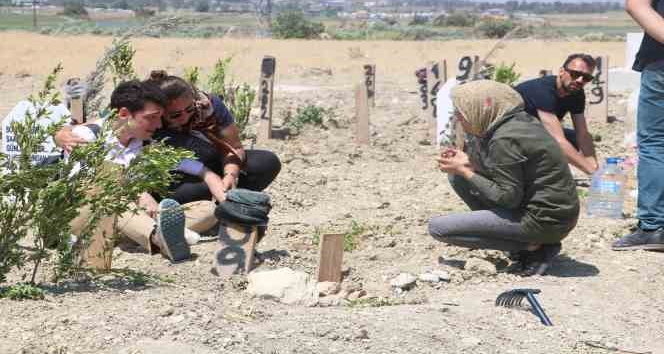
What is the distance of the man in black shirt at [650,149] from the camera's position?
19.7 ft

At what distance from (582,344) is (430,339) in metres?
0.70

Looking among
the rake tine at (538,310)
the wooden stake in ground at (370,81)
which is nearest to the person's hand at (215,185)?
the rake tine at (538,310)

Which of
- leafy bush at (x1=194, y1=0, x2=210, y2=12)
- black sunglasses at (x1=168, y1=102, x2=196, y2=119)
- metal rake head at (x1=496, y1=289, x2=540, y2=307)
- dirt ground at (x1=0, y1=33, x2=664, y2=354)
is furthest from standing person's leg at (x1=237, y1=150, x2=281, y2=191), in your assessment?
leafy bush at (x1=194, y1=0, x2=210, y2=12)

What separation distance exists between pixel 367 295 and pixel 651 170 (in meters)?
1.91

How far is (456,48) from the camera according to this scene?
28.3 metres

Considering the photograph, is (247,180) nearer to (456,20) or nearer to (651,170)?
(651,170)

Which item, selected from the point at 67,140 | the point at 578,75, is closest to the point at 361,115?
the point at 578,75

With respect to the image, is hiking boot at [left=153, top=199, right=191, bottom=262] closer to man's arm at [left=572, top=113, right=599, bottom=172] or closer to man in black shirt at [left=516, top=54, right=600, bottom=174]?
man in black shirt at [left=516, top=54, right=600, bottom=174]

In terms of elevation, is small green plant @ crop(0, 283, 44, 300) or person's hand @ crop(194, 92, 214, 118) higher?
person's hand @ crop(194, 92, 214, 118)

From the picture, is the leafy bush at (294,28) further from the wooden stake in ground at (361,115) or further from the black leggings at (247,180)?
the black leggings at (247,180)

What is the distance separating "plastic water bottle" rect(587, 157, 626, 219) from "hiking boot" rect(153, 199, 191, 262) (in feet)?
9.24

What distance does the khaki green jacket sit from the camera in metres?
5.27

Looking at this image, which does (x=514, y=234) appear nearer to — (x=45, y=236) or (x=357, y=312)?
(x=357, y=312)

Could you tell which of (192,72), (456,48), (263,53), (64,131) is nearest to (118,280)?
(64,131)
